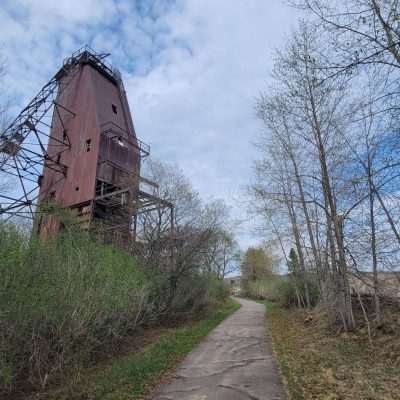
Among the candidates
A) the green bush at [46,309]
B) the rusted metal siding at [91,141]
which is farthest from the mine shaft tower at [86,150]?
the green bush at [46,309]

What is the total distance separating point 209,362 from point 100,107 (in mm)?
16634

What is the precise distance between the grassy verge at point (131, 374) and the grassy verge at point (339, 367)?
2.23 meters

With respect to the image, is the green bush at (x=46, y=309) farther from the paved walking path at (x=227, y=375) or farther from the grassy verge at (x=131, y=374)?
the paved walking path at (x=227, y=375)

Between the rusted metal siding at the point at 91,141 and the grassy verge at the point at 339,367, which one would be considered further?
the rusted metal siding at the point at 91,141

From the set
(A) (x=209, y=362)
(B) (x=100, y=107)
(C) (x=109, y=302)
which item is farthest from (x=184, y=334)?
(B) (x=100, y=107)

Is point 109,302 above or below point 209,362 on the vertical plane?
above

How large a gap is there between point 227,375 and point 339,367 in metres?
2.01

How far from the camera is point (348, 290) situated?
7566 millimetres

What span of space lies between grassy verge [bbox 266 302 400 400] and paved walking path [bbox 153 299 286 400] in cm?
28

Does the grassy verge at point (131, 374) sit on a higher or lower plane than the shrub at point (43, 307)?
lower

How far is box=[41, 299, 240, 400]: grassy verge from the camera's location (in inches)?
167

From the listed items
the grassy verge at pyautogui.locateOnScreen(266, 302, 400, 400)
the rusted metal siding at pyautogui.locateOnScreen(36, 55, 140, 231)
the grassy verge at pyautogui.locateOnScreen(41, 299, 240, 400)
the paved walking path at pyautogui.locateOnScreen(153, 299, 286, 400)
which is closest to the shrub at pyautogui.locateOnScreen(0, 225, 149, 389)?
the grassy verge at pyautogui.locateOnScreen(41, 299, 240, 400)

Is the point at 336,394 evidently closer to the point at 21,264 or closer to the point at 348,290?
the point at 348,290

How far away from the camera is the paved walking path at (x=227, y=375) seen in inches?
157
